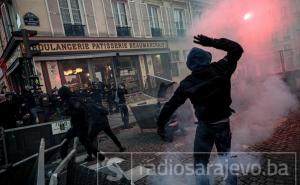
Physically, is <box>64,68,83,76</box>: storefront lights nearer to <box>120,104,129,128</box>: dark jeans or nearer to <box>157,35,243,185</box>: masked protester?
<box>120,104,129,128</box>: dark jeans

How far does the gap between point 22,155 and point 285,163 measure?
15.9ft

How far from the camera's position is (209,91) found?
3.21 m

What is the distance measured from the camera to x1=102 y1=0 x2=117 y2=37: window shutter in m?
18.0

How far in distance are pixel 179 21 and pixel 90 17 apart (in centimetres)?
1079

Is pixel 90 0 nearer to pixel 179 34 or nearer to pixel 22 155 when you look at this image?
pixel 179 34

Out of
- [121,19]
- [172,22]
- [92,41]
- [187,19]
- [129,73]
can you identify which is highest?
[187,19]

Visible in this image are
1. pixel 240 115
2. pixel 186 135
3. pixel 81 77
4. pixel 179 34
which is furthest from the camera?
pixel 179 34

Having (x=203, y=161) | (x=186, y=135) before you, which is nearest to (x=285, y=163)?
(x=203, y=161)

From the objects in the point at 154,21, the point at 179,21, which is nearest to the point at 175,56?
the point at 179,21

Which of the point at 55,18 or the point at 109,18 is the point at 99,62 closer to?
the point at 109,18

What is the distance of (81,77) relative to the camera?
16.1 m

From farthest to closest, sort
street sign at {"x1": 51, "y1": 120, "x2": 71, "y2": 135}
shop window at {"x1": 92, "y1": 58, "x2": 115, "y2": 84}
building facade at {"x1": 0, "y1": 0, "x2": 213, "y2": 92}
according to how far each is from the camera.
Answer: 1. shop window at {"x1": 92, "y1": 58, "x2": 115, "y2": 84}
2. building facade at {"x1": 0, "y1": 0, "x2": 213, "y2": 92}
3. street sign at {"x1": 51, "y1": 120, "x2": 71, "y2": 135}

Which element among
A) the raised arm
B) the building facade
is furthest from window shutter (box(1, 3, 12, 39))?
the raised arm

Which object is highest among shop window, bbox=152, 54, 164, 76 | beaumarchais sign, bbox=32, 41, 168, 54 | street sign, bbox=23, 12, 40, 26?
street sign, bbox=23, 12, 40, 26
